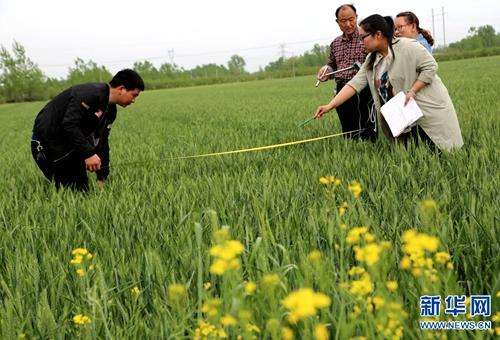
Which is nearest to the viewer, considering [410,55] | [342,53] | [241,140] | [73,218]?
[73,218]

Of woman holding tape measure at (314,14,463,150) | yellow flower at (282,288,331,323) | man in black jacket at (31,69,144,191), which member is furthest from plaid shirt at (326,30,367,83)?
yellow flower at (282,288,331,323)

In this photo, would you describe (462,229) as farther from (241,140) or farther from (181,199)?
(241,140)

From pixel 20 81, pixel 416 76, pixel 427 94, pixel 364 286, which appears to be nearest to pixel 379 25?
pixel 416 76

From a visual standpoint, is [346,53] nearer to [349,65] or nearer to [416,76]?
[349,65]

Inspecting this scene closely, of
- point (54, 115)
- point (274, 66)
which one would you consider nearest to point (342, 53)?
point (54, 115)

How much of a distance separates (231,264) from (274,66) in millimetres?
114324

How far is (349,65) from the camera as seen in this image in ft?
15.9

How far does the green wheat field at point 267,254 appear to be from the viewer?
958mm

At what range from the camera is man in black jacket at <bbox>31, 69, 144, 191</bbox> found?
3486 mm

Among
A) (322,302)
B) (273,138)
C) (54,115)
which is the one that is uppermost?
(54,115)

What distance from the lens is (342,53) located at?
4887 mm

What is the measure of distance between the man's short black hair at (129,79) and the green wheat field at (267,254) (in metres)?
0.77

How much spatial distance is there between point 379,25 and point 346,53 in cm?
140

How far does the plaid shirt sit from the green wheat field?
117 cm
